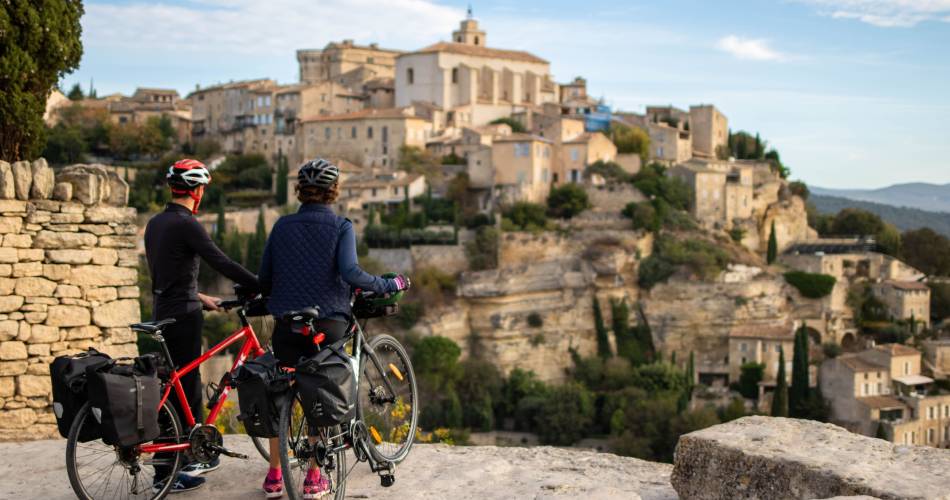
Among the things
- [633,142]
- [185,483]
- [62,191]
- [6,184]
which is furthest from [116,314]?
[633,142]

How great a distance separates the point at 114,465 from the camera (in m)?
6.05

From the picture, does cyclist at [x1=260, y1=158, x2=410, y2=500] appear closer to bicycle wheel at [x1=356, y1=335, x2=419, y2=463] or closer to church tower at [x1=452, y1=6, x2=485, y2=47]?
bicycle wheel at [x1=356, y1=335, x2=419, y2=463]

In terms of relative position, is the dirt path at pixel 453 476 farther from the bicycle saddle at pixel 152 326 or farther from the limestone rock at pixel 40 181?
the limestone rock at pixel 40 181

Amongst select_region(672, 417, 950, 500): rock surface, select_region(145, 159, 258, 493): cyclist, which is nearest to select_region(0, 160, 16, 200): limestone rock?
select_region(145, 159, 258, 493): cyclist

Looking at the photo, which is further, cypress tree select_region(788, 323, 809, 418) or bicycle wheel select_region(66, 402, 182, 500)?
cypress tree select_region(788, 323, 809, 418)

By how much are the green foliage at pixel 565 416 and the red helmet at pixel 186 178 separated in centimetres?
3619

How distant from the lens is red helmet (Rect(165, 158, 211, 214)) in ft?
20.9

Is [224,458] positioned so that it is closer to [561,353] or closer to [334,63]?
[561,353]

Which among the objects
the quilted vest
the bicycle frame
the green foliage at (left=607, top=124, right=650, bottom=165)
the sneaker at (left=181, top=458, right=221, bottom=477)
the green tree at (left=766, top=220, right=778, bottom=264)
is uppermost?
the green foliage at (left=607, top=124, right=650, bottom=165)

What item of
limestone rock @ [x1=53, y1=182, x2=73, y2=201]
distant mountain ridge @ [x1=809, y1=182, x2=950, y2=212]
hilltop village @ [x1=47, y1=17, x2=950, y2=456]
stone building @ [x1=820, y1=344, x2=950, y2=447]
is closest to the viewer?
limestone rock @ [x1=53, y1=182, x2=73, y2=201]

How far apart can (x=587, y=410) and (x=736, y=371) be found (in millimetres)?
8065

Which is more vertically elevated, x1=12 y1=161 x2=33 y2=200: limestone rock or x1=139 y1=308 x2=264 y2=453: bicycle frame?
x1=12 y1=161 x2=33 y2=200: limestone rock

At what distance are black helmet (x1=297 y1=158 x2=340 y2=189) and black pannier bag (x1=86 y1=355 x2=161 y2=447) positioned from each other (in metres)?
1.36

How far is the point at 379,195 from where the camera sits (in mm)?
52156
